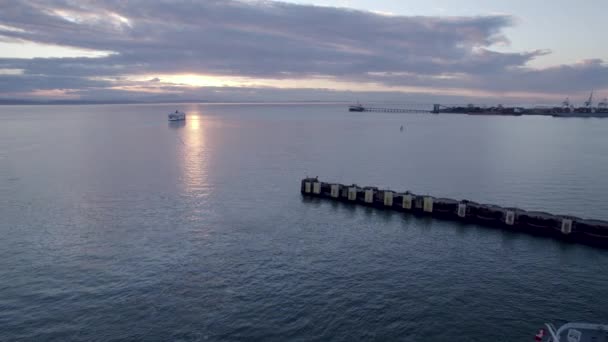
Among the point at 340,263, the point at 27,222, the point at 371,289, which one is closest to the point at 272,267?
the point at 340,263

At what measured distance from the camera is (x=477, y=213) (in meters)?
46.4

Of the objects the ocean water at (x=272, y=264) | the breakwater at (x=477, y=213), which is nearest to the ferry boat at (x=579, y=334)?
the ocean water at (x=272, y=264)

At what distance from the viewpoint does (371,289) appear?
30.4m

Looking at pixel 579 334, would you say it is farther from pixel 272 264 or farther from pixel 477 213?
pixel 477 213

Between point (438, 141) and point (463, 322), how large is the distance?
4582 inches

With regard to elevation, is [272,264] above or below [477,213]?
below

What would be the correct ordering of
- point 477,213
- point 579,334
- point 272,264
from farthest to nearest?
point 477,213 → point 272,264 → point 579,334

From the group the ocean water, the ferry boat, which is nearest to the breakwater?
the ocean water

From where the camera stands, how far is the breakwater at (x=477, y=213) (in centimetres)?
4053

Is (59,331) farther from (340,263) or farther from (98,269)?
(340,263)

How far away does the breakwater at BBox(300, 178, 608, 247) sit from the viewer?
4053cm

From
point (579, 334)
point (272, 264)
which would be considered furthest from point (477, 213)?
point (579, 334)

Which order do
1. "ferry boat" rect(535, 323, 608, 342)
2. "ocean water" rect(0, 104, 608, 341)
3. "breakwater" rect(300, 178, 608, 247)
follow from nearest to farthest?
"ferry boat" rect(535, 323, 608, 342)
"ocean water" rect(0, 104, 608, 341)
"breakwater" rect(300, 178, 608, 247)

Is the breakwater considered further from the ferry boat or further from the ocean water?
the ferry boat
